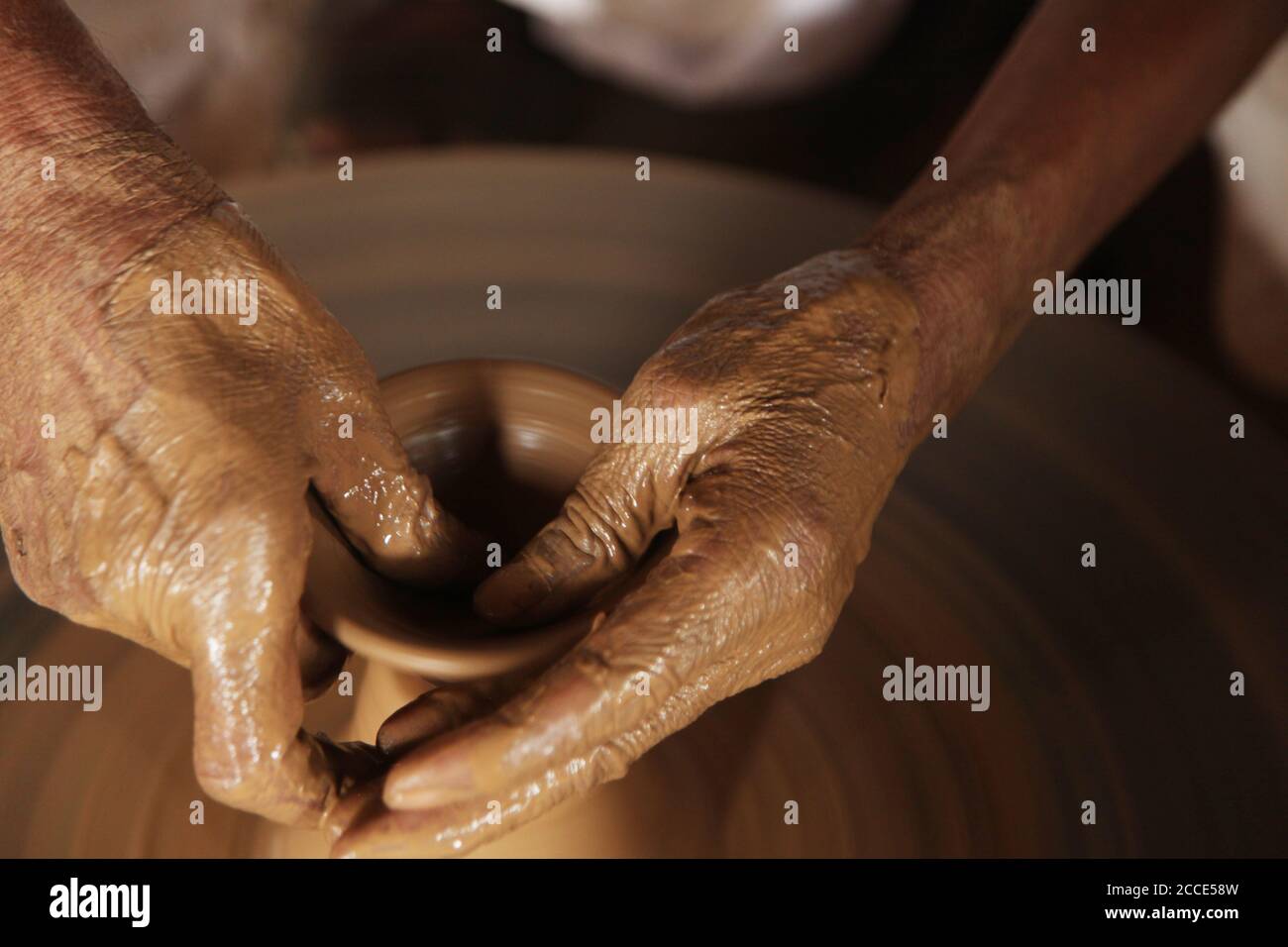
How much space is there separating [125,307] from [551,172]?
2.94 ft

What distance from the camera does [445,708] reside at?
95cm

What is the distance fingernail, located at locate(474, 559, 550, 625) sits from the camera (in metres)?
1.04

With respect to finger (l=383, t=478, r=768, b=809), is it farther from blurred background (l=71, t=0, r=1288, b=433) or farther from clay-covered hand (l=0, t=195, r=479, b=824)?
blurred background (l=71, t=0, r=1288, b=433)

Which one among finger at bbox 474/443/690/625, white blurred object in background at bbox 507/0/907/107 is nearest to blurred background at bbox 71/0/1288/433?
white blurred object in background at bbox 507/0/907/107

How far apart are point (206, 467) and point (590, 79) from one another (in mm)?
1876

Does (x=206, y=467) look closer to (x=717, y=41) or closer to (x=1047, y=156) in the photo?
(x=1047, y=156)

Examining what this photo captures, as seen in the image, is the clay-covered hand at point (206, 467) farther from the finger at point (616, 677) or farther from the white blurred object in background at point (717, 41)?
the white blurred object in background at point (717, 41)

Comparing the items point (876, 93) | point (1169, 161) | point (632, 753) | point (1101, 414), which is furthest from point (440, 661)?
point (876, 93)

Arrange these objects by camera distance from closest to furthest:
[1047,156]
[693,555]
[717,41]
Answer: [693,555] → [1047,156] → [717,41]

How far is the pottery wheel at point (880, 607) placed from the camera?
4.07ft

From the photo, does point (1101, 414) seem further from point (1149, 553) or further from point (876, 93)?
point (876, 93)

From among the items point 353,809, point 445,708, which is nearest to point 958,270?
point 445,708

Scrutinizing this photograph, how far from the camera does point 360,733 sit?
1.18 meters

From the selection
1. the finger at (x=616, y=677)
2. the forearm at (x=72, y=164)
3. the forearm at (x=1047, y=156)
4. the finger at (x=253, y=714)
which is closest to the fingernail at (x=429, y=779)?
the finger at (x=616, y=677)
